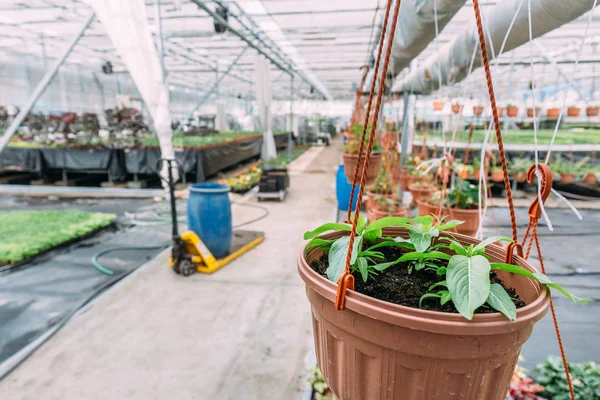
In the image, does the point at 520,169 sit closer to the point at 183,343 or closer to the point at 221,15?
the point at 221,15

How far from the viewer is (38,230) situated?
3619 millimetres

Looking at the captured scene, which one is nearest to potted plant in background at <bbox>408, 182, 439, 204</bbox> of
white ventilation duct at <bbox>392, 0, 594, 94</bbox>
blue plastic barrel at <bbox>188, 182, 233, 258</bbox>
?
white ventilation duct at <bbox>392, 0, 594, 94</bbox>

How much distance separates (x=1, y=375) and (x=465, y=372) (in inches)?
89.2

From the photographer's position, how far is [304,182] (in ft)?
24.9

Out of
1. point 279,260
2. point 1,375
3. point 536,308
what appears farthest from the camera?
point 279,260

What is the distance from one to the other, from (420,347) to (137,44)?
304 cm

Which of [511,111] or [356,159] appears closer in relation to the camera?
[356,159]

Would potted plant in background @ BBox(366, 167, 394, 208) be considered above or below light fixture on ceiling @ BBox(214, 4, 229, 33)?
below

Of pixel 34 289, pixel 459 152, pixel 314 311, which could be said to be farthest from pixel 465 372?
pixel 459 152

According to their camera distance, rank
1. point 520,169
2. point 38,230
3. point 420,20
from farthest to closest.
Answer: point 520,169 < point 38,230 < point 420,20

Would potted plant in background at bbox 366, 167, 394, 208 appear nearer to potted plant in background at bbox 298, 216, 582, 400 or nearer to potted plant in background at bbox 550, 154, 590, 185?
potted plant in background at bbox 298, 216, 582, 400

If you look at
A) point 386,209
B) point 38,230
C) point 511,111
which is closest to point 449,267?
point 386,209

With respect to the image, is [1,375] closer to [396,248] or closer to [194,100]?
[396,248]

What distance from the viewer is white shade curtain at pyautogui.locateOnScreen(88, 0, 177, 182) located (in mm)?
2541
